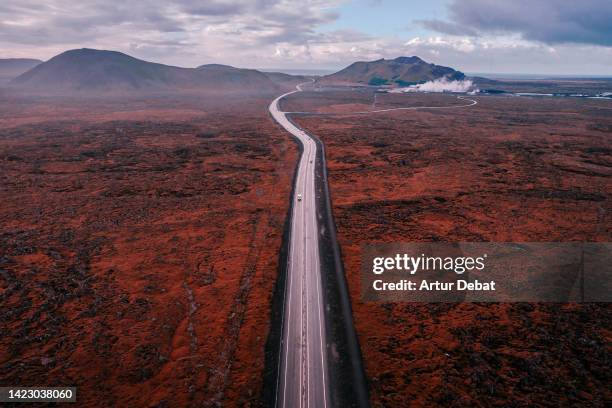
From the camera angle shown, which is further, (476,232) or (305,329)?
(476,232)

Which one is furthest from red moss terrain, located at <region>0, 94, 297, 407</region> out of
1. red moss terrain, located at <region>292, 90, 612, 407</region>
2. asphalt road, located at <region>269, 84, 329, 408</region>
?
red moss terrain, located at <region>292, 90, 612, 407</region>

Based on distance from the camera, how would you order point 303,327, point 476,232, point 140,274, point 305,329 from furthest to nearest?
point 476,232 < point 140,274 < point 303,327 < point 305,329

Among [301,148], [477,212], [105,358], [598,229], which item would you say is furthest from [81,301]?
[301,148]

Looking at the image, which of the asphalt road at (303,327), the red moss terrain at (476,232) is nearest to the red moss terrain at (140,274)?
the asphalt road at (303,327)

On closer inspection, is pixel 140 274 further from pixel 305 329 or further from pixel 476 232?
pixel 476 232

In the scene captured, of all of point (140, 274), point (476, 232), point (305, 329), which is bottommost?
point (305, 329)

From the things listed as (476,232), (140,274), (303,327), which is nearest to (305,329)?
(303,327)

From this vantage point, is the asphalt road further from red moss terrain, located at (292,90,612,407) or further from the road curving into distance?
red moss terrain, located at (292,90,612,407)

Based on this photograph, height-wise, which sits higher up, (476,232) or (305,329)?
(476,232)
